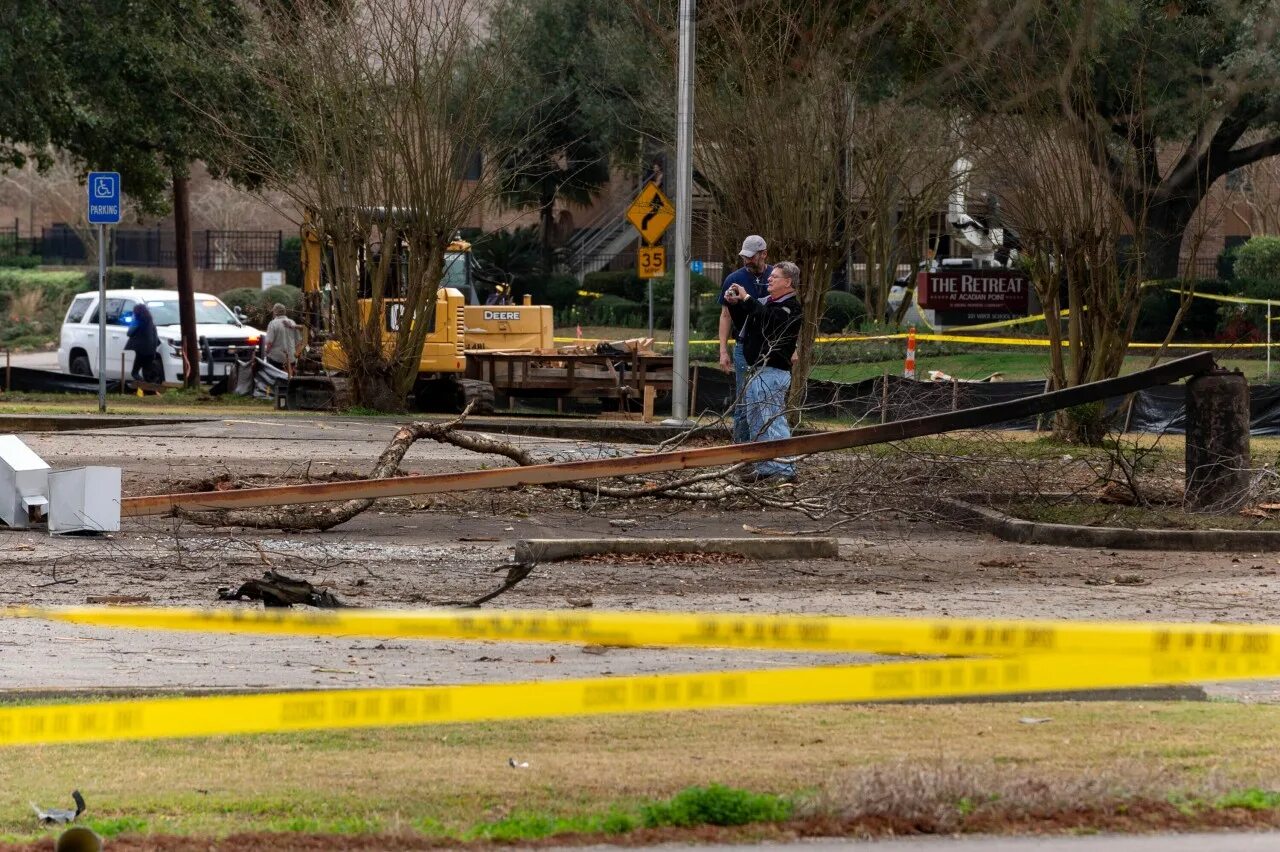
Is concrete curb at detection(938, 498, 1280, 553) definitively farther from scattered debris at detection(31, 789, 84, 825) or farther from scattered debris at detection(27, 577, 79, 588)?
scattered debris at detection(31, 789, 84, 825)

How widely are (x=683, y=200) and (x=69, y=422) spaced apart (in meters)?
8.09

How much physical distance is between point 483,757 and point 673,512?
7.23 m

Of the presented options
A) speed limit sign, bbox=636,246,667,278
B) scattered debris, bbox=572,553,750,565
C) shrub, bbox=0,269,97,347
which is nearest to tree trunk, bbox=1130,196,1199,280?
speed limit sign, bbox=636,246,667,278

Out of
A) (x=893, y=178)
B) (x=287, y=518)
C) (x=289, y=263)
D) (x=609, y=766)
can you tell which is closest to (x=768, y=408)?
(x=287, y=518)

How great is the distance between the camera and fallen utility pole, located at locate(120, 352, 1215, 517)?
420 inches

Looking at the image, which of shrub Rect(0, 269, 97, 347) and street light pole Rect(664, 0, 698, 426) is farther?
shrub Rect(0, 269, 97, 347)

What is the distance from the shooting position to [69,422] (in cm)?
2020

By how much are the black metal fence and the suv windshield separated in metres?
27.9

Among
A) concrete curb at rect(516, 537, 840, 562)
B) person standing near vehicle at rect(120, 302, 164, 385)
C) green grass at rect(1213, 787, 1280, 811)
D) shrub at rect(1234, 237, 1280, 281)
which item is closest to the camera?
green grass at rect(1213, 787, 1280, 811)

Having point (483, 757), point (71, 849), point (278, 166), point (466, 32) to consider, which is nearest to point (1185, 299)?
point (466, 32)

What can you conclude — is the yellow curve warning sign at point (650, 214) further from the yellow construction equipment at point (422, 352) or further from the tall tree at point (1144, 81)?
the tall tree at point (1144, 81)

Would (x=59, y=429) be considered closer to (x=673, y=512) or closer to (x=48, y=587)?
(x=673, y=512)

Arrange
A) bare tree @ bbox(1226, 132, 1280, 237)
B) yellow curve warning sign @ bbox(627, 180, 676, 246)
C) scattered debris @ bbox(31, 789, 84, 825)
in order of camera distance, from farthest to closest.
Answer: bare tree @ bbox(1226, 132, 1280, 237) < yellow curve warning sign @ bbox(627, 180, 676, 246) < scattered debris @ bbox(31, 789, 84, 825)

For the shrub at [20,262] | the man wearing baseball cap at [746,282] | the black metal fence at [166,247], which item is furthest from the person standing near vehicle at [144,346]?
the shrub at [20,262]
